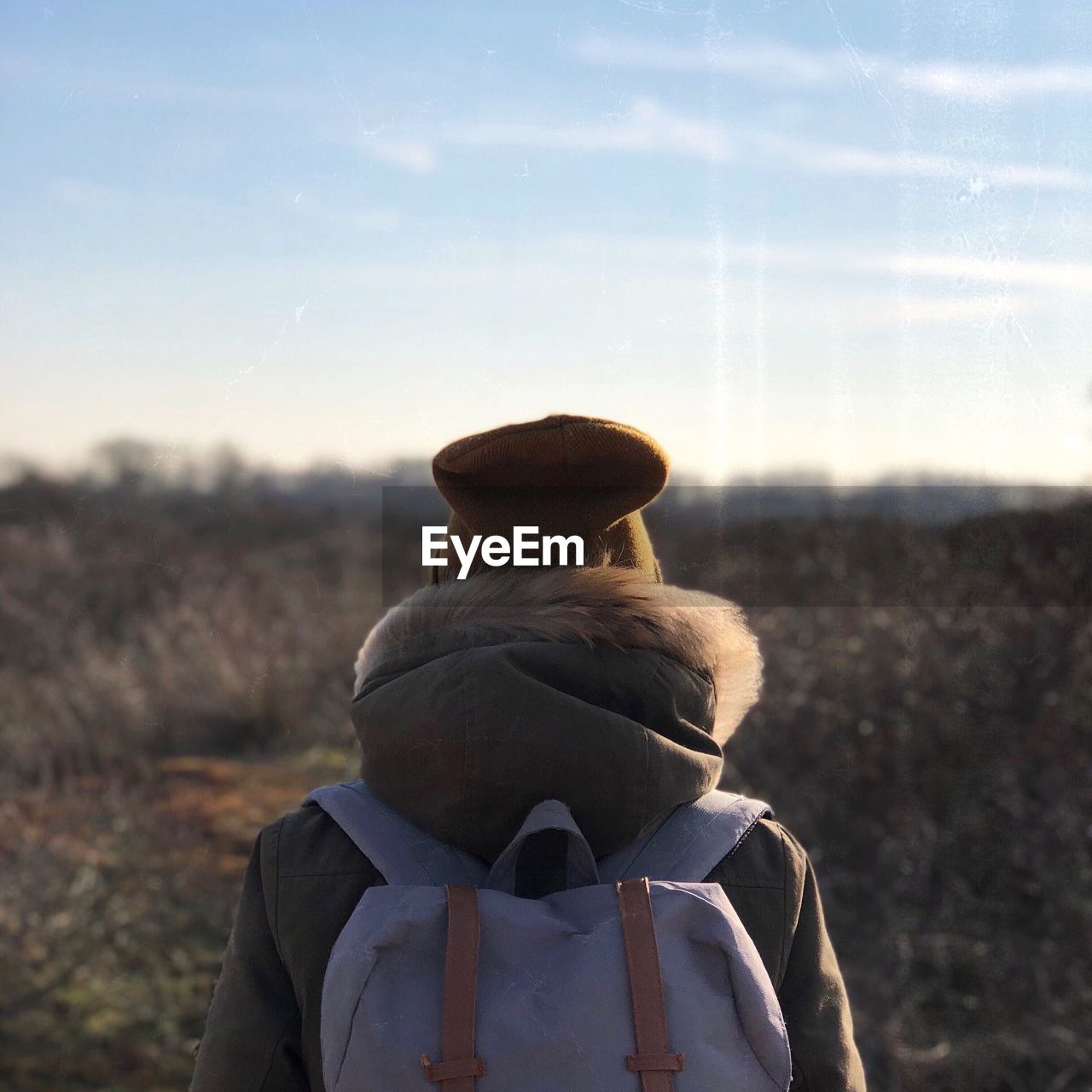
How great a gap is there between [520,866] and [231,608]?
529cm

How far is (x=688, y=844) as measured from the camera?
1.39 meters

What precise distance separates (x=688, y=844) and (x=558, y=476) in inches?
19.4

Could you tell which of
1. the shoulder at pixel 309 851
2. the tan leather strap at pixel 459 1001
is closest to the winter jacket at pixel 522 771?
the shoulder at pixel 309 851

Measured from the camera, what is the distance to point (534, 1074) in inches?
47.1

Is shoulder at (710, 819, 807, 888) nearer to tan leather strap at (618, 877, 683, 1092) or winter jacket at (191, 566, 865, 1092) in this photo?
winter jacket at (191, 566, 865, 1092)

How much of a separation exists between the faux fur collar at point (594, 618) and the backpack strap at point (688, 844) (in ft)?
0.44

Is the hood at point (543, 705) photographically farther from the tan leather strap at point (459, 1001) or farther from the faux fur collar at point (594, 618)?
the tan leather strap at point (459, 1001)

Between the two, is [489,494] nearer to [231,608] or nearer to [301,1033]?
[301,1033]

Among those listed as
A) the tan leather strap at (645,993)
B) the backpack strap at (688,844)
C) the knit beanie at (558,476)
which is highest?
the knit beanie at (558,476)

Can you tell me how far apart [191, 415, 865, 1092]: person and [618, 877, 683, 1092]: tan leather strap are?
0.10 metres

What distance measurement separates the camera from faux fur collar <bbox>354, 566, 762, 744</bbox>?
140 centimetres

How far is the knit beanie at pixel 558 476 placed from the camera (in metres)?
1.57
